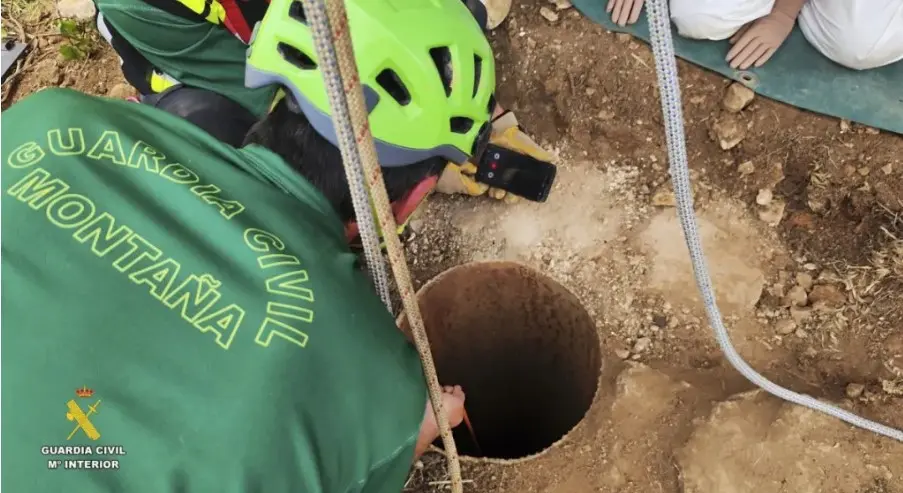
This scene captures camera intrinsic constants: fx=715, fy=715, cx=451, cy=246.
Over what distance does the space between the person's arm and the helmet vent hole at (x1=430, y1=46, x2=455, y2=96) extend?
0.89 metres

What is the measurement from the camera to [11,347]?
0.81m

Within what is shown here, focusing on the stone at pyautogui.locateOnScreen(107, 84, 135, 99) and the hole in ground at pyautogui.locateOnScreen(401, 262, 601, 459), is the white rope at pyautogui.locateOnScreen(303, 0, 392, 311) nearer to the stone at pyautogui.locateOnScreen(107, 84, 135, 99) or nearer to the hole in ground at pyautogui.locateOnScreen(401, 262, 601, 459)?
the hole in ground at pyautogui.locateOnScreen(401, 262, 601, 459)

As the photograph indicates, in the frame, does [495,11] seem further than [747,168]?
Yes

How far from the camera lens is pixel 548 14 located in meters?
1.94

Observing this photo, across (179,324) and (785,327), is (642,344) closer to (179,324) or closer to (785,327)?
(785,327)

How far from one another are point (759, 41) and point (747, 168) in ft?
1.19

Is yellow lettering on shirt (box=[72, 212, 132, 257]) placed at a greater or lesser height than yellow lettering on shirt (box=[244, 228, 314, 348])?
greater

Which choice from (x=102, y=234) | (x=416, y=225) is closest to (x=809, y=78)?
(x=416, y=225)

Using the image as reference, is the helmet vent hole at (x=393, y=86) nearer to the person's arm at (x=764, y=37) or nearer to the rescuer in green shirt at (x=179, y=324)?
the rescuer in green shirt at (x=179, y=324)

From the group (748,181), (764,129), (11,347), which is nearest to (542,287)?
(748,181)

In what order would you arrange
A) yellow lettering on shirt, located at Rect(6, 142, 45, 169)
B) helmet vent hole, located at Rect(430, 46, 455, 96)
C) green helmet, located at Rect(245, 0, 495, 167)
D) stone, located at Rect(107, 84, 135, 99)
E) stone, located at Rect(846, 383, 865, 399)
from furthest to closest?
1. stone, located at Rect(107, 84, 135, 99)
2. stone, located at Rect(846, 383, 865, 399)
3. helmet vent hole, located at Rect(430, 46, 455, 96)
4. green helmet, located at Rect(245, 0, 495, 167)
5. yellow lettering on shirt, located at Rect(6, 142, 45, 169)

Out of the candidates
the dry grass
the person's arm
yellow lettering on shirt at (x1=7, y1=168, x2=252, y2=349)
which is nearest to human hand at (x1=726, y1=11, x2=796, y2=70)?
the person's arm

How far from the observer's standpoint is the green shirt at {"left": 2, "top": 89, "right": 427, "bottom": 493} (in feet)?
2.66

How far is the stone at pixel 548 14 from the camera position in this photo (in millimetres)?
1934
